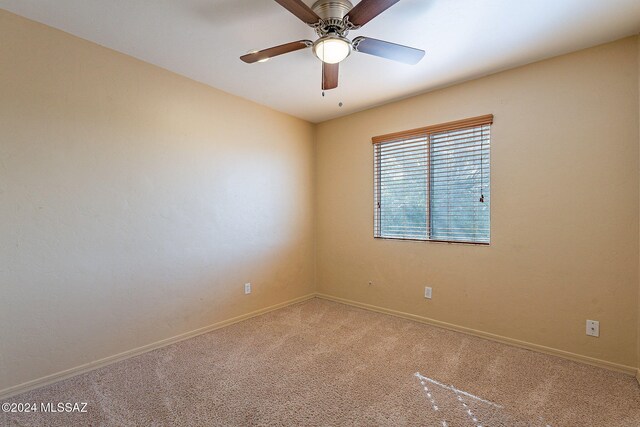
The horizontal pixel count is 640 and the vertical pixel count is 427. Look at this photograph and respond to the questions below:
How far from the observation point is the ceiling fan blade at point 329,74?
209 centimetres

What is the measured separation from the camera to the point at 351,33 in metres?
2.16

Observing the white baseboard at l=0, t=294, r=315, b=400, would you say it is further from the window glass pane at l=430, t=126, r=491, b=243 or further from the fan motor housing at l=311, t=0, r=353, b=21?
the fan motor housing at l=311, t=0, r=353, b=21

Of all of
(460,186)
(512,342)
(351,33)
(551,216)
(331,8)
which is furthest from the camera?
(460,186)

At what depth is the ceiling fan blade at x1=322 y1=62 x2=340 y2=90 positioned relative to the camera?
2.09 m

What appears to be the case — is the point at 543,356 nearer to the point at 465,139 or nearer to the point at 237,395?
the point at 465,139

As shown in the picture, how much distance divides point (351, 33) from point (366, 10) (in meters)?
0.63

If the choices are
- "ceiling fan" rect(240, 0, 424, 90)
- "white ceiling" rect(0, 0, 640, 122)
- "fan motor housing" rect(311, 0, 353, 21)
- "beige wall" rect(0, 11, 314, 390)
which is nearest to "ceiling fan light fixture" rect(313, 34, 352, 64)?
"ceiling fan" rect(240, 0, 424, 90)

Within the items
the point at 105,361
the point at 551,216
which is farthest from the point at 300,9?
the point at 105,361

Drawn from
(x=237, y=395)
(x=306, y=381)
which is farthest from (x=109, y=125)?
(x=306, y=381)

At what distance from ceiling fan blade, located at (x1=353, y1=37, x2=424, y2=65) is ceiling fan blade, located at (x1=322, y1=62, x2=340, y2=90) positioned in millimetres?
218

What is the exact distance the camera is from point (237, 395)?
1886 mm

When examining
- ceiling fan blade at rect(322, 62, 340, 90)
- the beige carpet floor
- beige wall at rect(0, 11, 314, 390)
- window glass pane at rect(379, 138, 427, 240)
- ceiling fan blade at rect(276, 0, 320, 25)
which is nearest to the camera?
ceiling fan blade at rect(276, 0, 320, 25)

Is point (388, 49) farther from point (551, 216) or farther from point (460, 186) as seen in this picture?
point (551, 216)

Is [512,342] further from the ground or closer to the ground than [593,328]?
closer to the ground
